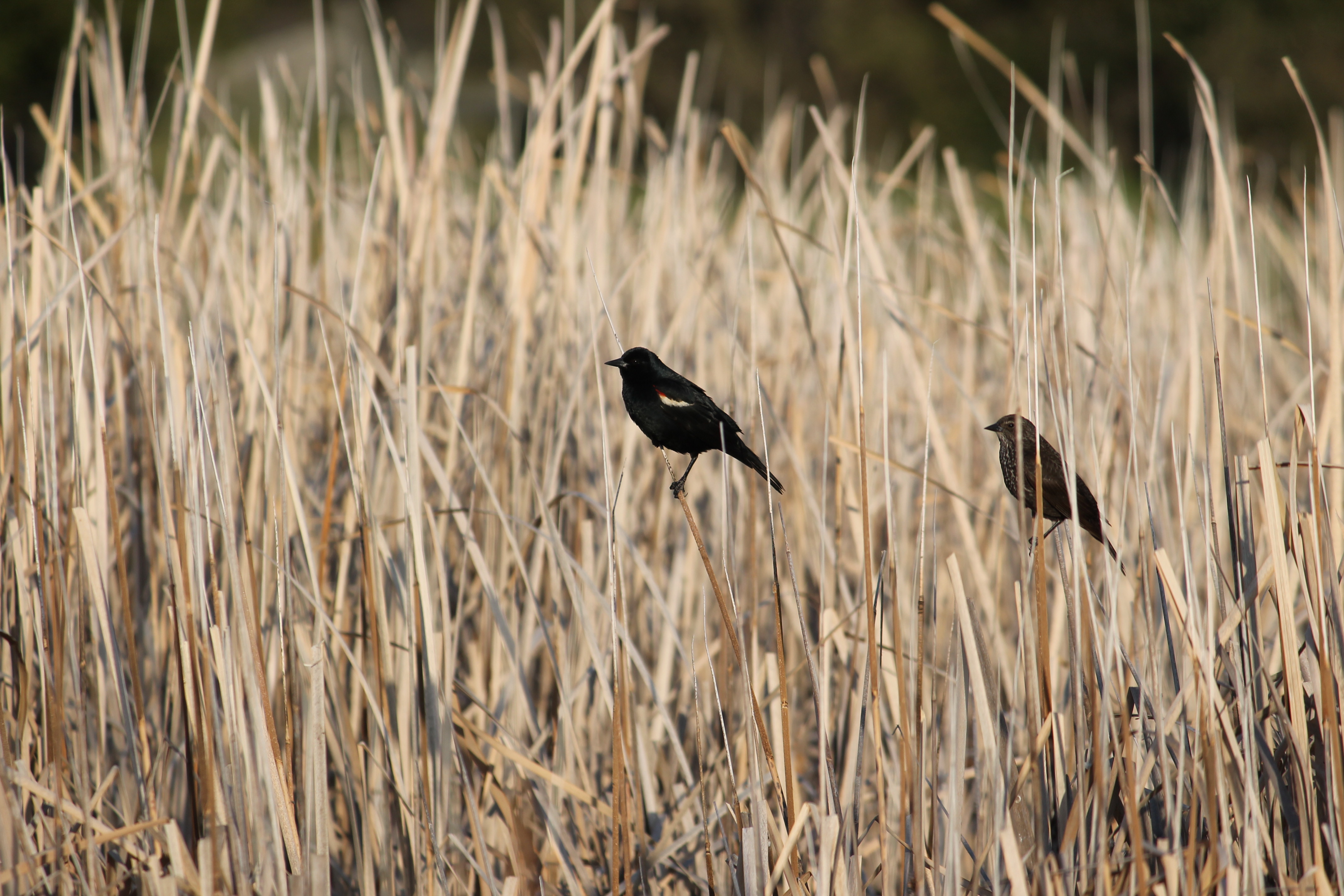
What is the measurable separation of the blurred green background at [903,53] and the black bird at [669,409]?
903cm

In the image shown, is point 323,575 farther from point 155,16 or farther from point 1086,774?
point 155,16

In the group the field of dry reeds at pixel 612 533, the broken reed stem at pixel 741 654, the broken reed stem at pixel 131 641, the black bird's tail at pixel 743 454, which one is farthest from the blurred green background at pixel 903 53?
the broken reed stem at pixel 741 654

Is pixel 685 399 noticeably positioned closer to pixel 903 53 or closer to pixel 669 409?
pixel 669 409

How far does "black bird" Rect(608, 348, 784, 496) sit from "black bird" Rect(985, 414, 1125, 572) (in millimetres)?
305

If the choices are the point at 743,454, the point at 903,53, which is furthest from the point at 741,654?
the point at 903,53

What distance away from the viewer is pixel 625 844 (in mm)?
1388

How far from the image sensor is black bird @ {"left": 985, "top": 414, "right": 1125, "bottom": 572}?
1.24m

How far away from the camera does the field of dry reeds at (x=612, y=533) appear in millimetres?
1222

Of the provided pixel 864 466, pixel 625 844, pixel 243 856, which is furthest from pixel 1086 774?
pixel 243 856

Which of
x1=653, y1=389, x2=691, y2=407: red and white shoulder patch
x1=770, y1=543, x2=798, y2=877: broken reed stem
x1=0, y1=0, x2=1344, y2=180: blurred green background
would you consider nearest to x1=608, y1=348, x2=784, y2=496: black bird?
x1=653, y1=389, x2=691, y2=407: red and white shoulder patch

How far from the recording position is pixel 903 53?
48.5 ft

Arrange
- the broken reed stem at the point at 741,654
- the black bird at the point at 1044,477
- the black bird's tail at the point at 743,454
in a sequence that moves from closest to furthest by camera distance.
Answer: the broken reed stem at the point at 741,654, the black bird at the point at 1044,477, the black bird's tail at the point at 743,454

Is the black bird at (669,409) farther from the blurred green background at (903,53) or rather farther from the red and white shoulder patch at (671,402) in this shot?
the blurred green background at (903,53)

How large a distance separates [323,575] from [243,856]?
0.53 meters
